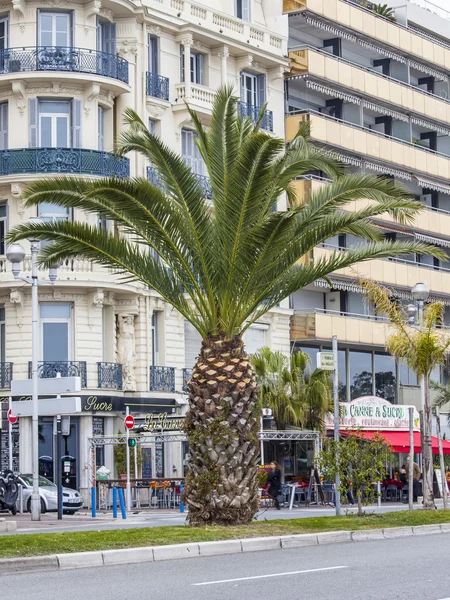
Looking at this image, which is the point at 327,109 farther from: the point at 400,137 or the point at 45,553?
the point at 45,553

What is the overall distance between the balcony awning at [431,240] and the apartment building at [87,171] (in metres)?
16.4

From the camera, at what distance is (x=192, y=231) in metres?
23.0

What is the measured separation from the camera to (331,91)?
2120 inches

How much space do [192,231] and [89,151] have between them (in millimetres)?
20520

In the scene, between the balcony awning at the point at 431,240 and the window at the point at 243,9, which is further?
the balcony awning at the point at 431,240

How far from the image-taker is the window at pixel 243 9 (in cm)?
5028

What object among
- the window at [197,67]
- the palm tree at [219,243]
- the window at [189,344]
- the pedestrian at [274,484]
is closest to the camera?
the palm tree at [219,243]

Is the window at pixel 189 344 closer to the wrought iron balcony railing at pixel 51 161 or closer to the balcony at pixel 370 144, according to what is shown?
the wrought iron balcony railing at pixel 51 161

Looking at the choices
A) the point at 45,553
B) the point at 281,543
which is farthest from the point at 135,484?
the point at 45,553

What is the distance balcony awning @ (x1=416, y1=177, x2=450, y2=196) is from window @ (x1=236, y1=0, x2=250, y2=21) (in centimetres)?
1298

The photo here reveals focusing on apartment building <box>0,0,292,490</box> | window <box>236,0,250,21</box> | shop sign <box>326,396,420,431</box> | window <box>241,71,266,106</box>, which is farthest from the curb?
window <box>236,0,250,21</box>

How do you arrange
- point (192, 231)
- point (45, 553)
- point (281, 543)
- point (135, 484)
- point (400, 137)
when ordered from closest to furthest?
1. point (45, 553)
2. point (281, 543)
3. point (192, 231)
4. point (135, 484)
5. point (400, 137)

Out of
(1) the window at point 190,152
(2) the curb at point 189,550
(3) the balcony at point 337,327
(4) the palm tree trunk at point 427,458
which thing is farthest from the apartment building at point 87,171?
(2) the curb at point 189,550

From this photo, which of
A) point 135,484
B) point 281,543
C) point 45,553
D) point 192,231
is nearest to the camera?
point 45,553
